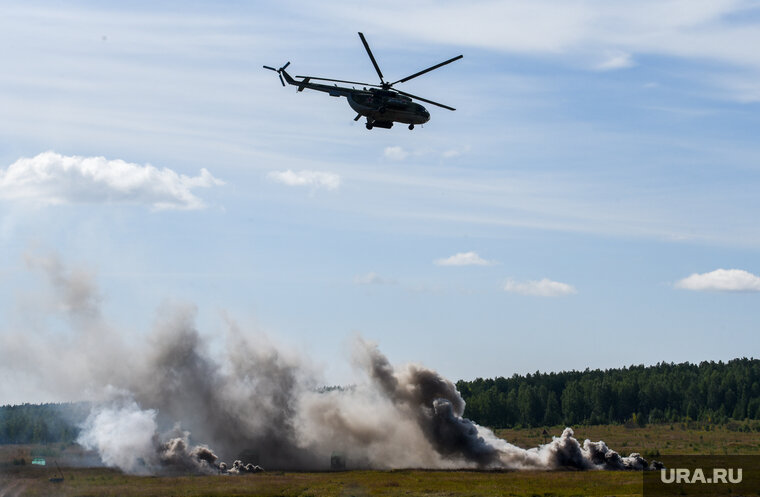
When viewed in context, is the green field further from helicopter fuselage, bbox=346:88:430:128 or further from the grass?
helicopter fuselage, bbox=346:88:430:128

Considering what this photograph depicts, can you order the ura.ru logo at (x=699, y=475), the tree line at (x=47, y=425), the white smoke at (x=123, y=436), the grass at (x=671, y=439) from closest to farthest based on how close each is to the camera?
the ura.ru logo at (x=699, y=475)
the white smoke at (x=123, y=436)
the tree line at (x=47, y=425)
the grass at (x=671, y=439)

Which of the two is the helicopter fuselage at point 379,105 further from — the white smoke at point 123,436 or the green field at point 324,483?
the white smoke at point 123,436

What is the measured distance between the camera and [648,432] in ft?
627

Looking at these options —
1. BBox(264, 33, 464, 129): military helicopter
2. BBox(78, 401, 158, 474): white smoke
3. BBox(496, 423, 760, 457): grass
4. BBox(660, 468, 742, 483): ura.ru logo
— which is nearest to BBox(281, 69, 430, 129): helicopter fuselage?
BBox(264, 33, 464, 129): military helicopter

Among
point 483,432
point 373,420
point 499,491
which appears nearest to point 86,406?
point 373,420

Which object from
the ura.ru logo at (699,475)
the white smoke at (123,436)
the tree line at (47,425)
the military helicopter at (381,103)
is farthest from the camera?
the tree line at (47,425)

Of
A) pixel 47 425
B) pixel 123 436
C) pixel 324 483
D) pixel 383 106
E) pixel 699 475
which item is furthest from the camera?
pixel 47 425

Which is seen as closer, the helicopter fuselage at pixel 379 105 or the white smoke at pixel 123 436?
the helicopter fuselage at pixel 379 105

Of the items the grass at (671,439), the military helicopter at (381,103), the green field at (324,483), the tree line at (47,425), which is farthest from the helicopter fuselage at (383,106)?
the tree line at (47,425)

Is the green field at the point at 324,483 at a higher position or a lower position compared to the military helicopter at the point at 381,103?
lower

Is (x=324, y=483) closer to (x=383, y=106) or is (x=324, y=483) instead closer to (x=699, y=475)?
(x=699, y=475)

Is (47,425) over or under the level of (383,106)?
under

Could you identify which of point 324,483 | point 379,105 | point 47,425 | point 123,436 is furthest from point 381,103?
point 47,425

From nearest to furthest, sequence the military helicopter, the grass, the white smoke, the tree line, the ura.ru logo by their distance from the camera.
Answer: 1. the military helicopter
2. the ura.ru logo
3. the white smoke
4. the tree line
5. the grass
